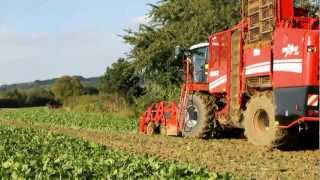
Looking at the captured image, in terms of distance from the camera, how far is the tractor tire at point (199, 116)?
720 inches

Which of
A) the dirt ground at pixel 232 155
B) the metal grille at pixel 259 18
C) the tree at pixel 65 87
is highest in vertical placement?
the tree at pixel 65 87

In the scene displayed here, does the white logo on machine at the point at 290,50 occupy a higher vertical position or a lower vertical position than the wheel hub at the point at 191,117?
higher

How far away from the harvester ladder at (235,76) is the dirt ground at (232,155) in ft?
2.75

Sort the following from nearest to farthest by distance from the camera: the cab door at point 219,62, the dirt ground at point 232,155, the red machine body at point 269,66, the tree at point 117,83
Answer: the dirt ground at point 232,155
the red machine body at point 269,66
the cab door at point 219,62
the tree at point 117,83

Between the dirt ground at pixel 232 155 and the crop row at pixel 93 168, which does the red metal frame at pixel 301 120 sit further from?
the crop row at pixel 93 168

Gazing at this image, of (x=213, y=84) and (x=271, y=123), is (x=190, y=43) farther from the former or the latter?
(x=271, y=123)

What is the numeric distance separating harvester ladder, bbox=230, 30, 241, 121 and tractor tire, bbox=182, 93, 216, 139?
1.28 metres

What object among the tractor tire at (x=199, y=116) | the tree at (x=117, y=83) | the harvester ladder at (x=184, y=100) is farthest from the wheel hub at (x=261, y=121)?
the tree at (x=117, y=83)

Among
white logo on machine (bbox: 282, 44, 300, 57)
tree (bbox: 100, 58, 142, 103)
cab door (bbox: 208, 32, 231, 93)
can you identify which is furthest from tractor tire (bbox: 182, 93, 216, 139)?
tree (bbox: 100, 58, 142, 103)

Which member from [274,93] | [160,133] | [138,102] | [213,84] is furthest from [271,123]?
[138,102]

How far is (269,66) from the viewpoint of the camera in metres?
14.7

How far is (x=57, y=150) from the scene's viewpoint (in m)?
14.1

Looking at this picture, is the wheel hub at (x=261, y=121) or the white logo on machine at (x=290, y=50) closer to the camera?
the white logo on machine at (x=290, y=50)

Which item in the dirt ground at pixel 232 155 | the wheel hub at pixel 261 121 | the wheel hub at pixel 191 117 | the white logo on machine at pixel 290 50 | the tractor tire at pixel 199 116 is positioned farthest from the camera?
the wheel hub at pixel 191 117
